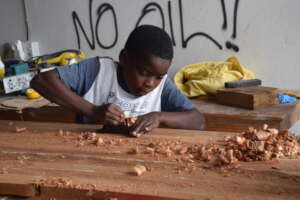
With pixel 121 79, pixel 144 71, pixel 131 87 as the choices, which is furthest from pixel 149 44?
pixel 121 79

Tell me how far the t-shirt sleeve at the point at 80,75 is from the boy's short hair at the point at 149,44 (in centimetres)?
41

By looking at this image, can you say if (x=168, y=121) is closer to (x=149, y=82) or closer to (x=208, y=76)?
(x=149, y=82)

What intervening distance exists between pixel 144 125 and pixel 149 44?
0.47m

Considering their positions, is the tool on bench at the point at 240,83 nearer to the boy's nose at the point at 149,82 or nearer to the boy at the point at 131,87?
the boy at the point at 131,87

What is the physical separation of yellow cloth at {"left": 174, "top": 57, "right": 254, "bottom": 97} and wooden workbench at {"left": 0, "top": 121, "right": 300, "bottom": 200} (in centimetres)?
168

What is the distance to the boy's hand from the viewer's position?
1.62 meters

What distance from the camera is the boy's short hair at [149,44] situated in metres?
1.81

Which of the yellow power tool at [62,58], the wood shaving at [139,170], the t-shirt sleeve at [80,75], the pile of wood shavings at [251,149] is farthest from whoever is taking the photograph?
the yellow power tool at [62,58]

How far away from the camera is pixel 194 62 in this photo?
3.73 m

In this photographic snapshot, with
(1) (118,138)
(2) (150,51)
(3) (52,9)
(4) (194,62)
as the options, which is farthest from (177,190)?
(3) (52,9)

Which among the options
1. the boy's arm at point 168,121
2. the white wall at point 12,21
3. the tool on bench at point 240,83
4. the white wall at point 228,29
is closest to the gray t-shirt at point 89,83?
the boy's arm at point 168,121

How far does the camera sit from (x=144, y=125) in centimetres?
166

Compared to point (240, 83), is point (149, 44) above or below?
above

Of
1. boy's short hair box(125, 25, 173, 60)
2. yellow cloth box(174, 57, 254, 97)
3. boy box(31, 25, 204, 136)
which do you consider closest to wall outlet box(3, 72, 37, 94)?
boy box(31, 25, 204, 136)
